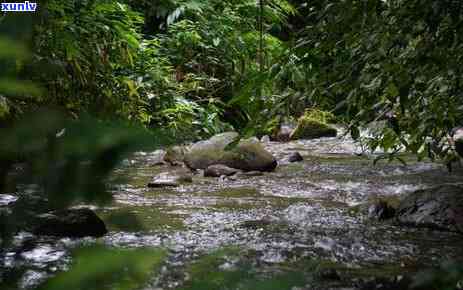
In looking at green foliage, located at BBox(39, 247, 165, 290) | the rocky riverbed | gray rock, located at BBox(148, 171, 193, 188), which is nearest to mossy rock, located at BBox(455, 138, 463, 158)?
the rocky riverbed

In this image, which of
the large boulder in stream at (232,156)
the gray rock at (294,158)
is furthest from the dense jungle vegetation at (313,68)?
the gray rock at (294,158)

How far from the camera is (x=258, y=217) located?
4.41 m

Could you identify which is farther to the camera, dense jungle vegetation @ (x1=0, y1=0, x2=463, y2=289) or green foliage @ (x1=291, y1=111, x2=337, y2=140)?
green foliage @ (x1=291, y1=111, x2=337, y2=140)

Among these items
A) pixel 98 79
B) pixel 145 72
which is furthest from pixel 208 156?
pixel 98 79

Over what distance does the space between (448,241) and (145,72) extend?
3566mm

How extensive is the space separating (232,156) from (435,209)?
3000 millimetres

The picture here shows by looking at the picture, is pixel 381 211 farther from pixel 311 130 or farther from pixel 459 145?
pixel 311 130

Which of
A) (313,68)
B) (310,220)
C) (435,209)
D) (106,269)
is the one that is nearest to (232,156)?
(310,220)

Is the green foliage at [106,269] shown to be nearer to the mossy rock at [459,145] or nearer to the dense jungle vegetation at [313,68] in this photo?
the dense jungle vegetation at [313,68]

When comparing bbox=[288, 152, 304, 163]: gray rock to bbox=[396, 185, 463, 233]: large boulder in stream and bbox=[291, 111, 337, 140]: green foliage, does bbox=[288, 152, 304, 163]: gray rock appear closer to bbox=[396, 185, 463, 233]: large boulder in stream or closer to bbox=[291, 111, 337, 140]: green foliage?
bbox=[291, 111, 337, 140]: green foliage

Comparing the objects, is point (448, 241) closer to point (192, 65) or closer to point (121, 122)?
point (121, 122)

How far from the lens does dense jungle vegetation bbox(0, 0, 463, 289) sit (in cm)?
41

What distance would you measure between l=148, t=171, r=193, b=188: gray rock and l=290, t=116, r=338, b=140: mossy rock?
12.3ft

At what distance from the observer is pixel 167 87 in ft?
21.9
